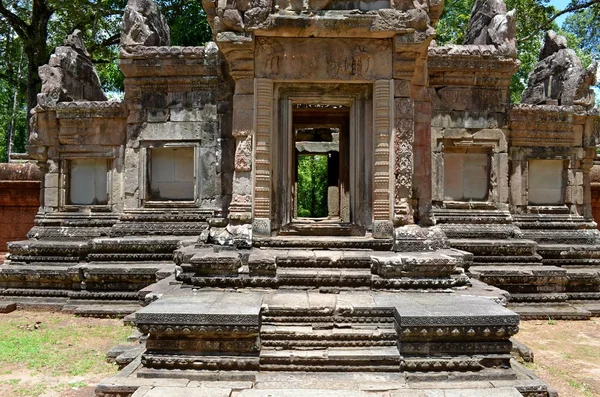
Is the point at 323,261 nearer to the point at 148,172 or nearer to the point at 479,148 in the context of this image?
the point at 148,172

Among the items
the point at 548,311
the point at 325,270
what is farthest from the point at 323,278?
the point at 548,311

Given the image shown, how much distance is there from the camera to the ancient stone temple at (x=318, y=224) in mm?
4141

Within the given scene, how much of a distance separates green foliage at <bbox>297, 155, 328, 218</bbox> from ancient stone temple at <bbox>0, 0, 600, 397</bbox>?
1163 cm

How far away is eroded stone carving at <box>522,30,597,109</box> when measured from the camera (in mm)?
9109

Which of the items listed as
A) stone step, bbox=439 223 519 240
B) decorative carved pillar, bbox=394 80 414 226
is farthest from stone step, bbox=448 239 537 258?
decorative carved pillar, bbox=394 80 414 226

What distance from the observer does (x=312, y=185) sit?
73.7 ft

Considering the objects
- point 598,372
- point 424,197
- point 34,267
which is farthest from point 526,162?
point 34,267

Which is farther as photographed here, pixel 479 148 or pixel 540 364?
pixel 479 148

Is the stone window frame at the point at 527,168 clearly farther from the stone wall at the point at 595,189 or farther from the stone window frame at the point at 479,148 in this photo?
the stone wall at the point at 595,189

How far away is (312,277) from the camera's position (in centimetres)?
517

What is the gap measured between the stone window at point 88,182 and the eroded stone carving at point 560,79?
29.6 ft

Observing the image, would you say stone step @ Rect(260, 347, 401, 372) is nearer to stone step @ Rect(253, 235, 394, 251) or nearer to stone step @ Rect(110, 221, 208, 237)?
stone step @ Rect(253, 235, 394, 251)

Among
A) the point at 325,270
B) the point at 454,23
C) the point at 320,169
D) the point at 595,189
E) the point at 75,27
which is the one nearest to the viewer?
the point at 325,270

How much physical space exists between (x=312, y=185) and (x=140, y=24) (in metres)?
14.5
